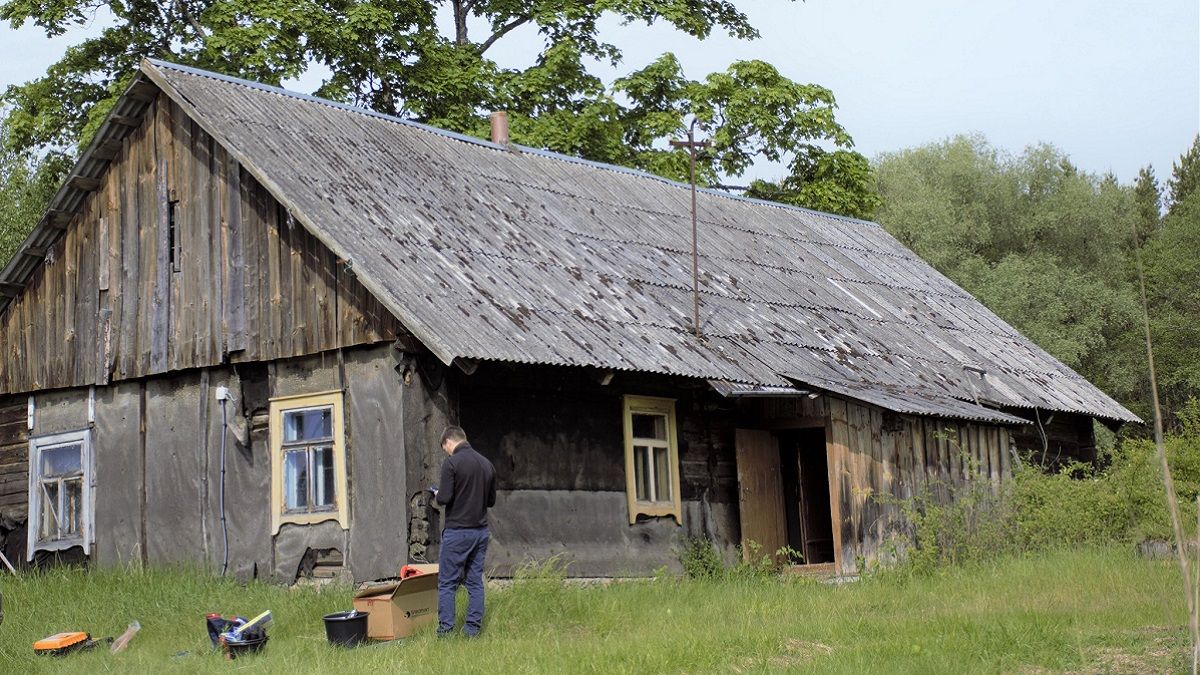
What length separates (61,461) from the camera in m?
17.7

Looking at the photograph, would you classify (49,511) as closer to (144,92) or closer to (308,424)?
(308,424)

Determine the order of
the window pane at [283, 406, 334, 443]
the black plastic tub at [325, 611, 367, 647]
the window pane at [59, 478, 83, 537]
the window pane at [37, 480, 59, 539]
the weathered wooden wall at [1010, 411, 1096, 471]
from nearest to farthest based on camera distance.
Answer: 1. the black plastic tub at [325, 611, 367, 647]
2. the window pane at [283, 406, 334, 443]
3. the window pane at [59, 478, 83, 537]
4. the window pane at [37, 480, 59, 539]
5. the weathered wooden wall at [1010, 411, 1096, 471]

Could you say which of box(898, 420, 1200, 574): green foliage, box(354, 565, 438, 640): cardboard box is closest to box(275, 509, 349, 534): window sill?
box(354, 565, 438, 640): cardboard box

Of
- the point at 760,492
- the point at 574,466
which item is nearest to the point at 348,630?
the point at 574,466

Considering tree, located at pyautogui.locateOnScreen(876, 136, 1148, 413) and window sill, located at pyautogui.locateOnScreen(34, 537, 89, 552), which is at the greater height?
tree, located at pyautogui.locateOnScreen(876, 136, 1148, 413)

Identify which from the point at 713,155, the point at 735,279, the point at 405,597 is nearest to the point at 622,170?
the point at 735,279

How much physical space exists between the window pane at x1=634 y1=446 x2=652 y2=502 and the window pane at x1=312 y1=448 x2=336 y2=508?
11.3ft

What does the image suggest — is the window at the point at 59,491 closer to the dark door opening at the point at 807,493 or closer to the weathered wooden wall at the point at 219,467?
the weathered wooden wall at the point at 219,467

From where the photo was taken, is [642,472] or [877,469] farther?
[877,469]

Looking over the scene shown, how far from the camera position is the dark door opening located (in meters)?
18.8

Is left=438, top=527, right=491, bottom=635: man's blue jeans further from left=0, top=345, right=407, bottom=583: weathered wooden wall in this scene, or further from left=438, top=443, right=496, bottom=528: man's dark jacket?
left=0, top=345, right=407, bottom=583: weathered wooden wall

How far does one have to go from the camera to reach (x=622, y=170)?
77.5ft

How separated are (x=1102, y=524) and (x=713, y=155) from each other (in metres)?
16.2

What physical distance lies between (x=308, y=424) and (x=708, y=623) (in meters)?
5.25
